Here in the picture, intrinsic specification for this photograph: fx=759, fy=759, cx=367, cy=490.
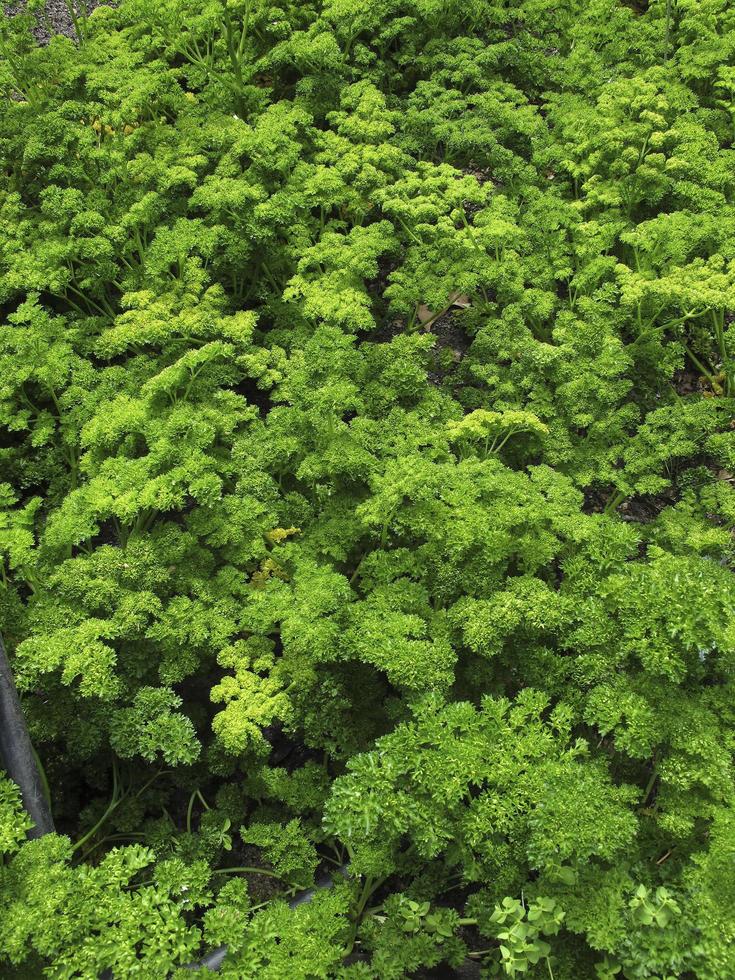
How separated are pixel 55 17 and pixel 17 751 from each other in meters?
6.05

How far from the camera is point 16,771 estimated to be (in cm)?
280

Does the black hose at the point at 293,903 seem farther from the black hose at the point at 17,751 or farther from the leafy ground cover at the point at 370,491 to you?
the black hose at the point at 17,751

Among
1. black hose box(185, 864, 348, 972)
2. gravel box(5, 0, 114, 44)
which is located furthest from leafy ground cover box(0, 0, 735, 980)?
gravel box(5, 0, 114, 44)

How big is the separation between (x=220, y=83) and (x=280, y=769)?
14.7ft

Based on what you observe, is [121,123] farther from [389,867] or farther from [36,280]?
[389,867]

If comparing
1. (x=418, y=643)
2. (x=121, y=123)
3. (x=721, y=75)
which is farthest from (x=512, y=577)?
(x=721, y=75)

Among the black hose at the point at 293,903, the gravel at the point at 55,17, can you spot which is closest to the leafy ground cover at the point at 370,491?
the black hose at the point at 293,903

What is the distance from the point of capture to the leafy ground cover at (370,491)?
254cm

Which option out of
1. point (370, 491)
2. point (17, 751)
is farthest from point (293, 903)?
point (370, 491)

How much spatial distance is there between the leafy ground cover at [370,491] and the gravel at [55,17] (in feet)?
1.72

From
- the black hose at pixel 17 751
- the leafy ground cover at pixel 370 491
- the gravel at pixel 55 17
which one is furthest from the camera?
the gravel at pixel 55 17

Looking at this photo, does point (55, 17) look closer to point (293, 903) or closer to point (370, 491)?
point (370, 491)

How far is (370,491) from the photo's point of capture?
3590 mm

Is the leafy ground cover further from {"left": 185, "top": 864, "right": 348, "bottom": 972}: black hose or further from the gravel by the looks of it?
the gravel
